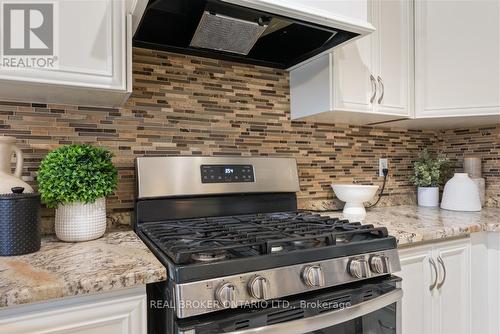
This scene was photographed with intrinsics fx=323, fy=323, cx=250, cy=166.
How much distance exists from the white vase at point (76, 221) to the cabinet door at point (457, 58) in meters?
1.62

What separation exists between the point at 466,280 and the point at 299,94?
3.73 ft

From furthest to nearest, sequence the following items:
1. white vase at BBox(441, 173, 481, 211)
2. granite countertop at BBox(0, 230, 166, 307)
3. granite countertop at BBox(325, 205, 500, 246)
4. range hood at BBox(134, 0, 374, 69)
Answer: white vase at BBox(441, 173, 481, 211) < granite countertop at BBox(325, 205, 500, 246) < range hood at BBox(134, 0, 374, 69) < granite countertop at BBox(0, 230, 166, 307)

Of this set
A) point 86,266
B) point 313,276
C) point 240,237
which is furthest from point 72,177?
point 313,276

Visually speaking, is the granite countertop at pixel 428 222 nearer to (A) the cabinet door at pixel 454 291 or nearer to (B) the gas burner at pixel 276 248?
(A) the cabinet door at pixel 454 291

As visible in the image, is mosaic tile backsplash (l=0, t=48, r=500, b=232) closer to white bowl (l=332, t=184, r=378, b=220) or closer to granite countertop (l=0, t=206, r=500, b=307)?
white bowl (l=332, t=184, r=378, b=220)

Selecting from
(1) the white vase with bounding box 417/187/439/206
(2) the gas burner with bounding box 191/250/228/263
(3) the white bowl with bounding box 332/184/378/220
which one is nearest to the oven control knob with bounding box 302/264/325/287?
(2) the gas burner with bounding box 191/250/228/263

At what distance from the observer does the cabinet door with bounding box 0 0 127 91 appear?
979 mm

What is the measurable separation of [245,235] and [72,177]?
1.85 ft

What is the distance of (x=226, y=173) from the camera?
141 centimetres

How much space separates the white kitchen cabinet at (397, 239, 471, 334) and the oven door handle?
0.27m

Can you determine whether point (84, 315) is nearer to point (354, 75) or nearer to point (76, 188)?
point (76, 188)

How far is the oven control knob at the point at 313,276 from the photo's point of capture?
2.85ft

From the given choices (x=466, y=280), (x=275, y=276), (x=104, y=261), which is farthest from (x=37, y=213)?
(x=466, y=280)

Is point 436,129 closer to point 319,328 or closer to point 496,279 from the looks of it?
point 496,279
